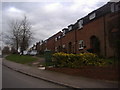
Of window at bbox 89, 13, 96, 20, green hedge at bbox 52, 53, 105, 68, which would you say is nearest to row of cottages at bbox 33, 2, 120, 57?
window at bbox 89, 13, 96, 20

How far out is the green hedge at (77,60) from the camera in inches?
621

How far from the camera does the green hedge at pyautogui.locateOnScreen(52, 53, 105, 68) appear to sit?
621 inches

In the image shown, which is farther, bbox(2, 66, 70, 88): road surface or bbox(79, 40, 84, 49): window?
bbox(79, 40, 84, 49): window

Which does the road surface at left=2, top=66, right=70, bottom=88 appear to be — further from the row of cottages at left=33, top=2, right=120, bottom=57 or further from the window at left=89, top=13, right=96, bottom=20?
the window at left=89, top=13, right=96, bottom=20

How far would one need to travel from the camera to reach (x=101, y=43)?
23469 mm

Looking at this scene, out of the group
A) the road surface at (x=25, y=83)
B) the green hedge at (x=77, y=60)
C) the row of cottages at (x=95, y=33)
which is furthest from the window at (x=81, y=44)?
the road surface at (x=25, y=83)

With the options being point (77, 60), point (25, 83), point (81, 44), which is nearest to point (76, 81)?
point (25, 83)

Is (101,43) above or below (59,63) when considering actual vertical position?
above

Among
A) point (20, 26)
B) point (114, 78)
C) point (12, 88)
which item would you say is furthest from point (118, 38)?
point (20, 26)

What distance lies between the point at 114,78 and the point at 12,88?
6.09 meters

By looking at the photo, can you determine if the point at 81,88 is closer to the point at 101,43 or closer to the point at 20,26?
the point at 101,43

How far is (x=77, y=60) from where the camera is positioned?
53.1 feet

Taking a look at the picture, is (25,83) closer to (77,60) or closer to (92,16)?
(77,60)

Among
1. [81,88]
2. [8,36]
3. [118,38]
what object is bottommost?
[81,88]
